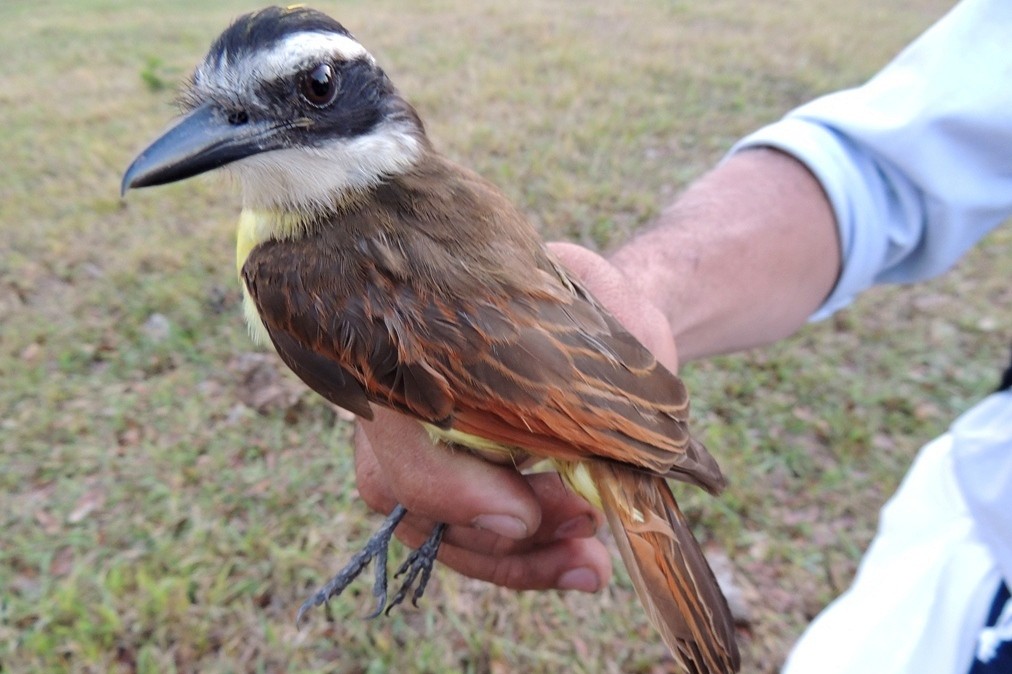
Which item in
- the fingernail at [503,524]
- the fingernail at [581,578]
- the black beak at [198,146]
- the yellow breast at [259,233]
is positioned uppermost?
the black beak at [198,146]

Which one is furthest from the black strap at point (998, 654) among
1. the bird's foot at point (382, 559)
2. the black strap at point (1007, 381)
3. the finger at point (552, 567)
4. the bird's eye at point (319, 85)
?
the bird's eye at point (319, 85)

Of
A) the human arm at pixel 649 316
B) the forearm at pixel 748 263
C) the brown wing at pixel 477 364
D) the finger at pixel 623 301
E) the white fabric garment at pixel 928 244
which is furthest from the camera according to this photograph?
the forearm at pixel 748 263

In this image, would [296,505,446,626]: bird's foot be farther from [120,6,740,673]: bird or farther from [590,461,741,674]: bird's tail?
[590,461,741,674]: bird's tail

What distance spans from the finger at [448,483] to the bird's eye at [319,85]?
0.91 meters

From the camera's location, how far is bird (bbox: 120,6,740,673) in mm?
1861

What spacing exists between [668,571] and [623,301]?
3.22ft

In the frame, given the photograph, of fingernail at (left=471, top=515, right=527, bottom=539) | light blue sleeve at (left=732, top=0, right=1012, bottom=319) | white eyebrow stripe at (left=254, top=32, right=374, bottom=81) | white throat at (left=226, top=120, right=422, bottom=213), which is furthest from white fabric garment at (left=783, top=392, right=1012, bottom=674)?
white eyebrow stripe at (left=254, top=32, right=374, bottom=81)

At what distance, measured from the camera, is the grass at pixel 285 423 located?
316 cm

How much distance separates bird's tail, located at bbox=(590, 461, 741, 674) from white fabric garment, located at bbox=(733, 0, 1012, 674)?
84cm

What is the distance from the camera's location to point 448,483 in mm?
2082

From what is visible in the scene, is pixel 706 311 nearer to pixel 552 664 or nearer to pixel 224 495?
pixel 552 664

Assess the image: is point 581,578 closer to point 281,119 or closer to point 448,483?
point 448,483

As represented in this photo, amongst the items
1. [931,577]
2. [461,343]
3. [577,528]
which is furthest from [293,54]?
[931,577]

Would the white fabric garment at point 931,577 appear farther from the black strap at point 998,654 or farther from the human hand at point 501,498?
the human hand at point 501,498
